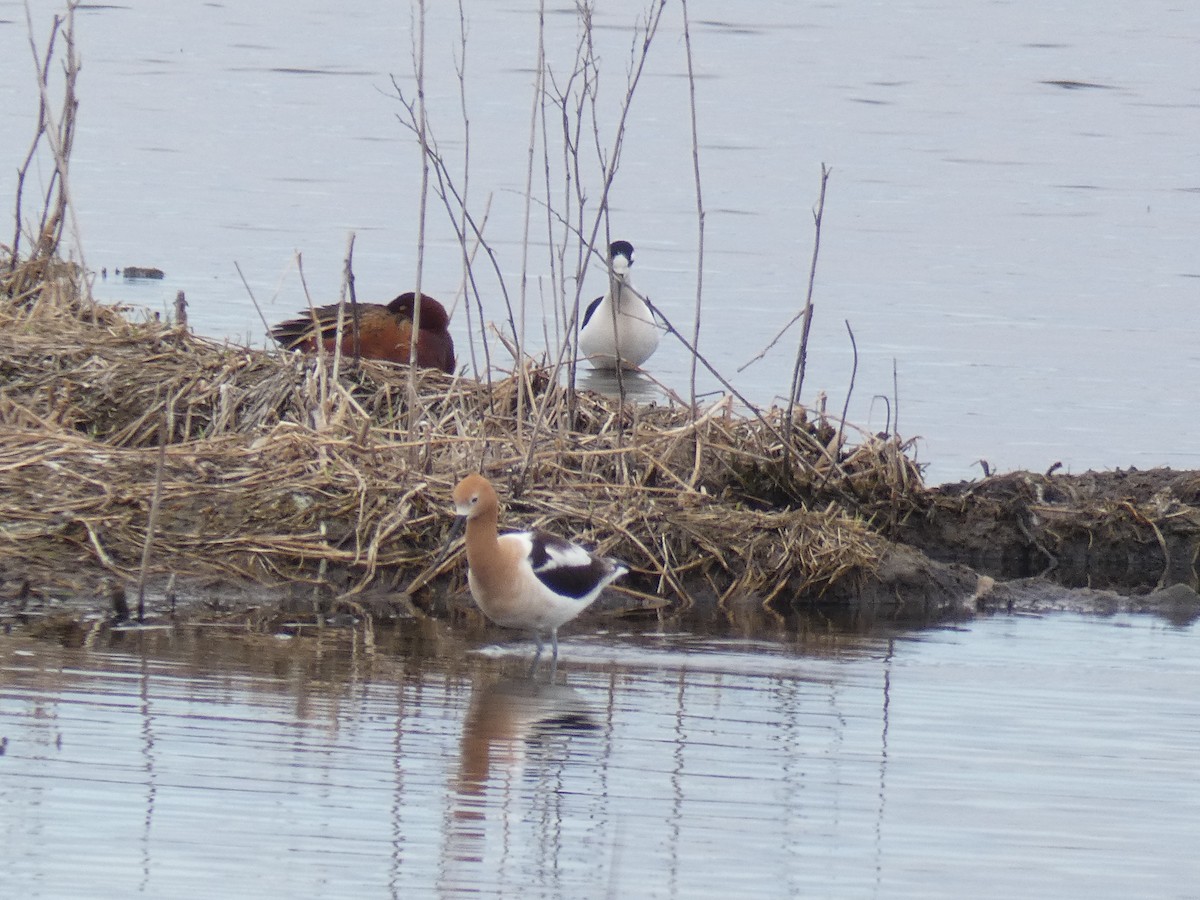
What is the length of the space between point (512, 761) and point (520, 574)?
134 cm

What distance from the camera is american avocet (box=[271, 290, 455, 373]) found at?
11.2 meters

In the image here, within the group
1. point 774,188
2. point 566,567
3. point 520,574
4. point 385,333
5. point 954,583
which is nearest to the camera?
point 520,574

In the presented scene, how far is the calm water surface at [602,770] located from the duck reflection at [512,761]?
0.01 m

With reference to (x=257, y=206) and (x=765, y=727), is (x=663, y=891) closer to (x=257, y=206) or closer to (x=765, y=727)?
(x=765, y=727)

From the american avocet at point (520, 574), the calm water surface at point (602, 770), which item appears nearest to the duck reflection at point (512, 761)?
the calm water surface at point (602, 770)

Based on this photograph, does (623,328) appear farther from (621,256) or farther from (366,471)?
(366,471)

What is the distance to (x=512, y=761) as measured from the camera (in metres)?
6.63

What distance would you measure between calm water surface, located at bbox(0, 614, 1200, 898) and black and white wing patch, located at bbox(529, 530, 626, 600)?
0.27 meters

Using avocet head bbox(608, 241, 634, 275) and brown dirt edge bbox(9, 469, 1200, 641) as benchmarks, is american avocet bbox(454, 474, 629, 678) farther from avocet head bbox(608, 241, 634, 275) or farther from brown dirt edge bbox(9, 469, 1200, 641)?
avocet head bbox(608, 241, 634, 275)

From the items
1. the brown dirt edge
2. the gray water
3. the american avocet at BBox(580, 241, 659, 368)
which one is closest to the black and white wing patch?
the brown dirt edge

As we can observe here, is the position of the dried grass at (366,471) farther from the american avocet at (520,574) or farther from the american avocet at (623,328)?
the american avocet at (623,328)

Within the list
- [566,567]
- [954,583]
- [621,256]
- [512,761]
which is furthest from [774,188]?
[512,761]

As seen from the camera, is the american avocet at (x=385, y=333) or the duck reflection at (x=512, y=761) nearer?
the duck reflection at (x=512, y=761)

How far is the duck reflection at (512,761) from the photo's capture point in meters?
5.82
